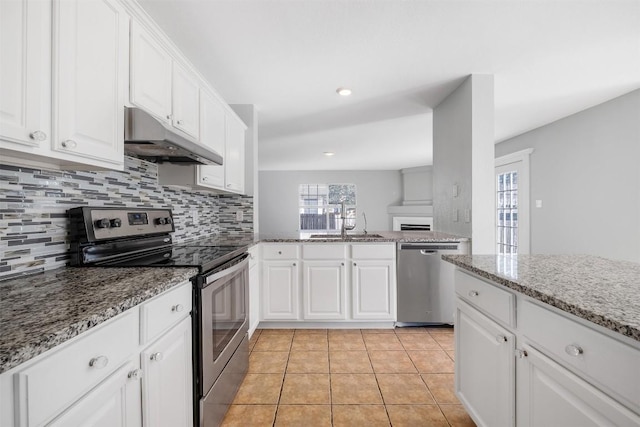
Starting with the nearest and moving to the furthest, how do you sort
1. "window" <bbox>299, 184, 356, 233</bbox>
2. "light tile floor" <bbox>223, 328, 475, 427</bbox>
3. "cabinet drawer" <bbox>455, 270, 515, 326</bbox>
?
"cabinet drawer" <bbox>455, 270, 515, 326</bbox> < "light tile floor" <bbox>223, 328, 475, 427</bbox> < "window" <bbox>299, 184, 356, 233</bbox>

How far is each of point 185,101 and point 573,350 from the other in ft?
7.04

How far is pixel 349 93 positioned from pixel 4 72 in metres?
2.37

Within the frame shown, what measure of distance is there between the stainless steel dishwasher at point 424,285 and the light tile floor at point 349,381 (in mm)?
161

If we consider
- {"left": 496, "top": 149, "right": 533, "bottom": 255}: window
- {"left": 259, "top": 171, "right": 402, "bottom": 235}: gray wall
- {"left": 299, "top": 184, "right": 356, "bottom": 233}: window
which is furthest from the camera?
{"left": 299, "top": 184, "right": 356, "bottom": 233}: window

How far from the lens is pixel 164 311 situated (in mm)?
1057

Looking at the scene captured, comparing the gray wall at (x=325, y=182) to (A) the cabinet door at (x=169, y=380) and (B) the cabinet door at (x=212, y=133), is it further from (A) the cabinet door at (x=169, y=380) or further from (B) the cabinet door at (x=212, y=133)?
(A) the cabinet door at (x=169, y=380)

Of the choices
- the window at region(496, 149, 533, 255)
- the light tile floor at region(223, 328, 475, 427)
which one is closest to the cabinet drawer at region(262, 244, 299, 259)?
the light tile floor at region(223, 328, 475, 427)

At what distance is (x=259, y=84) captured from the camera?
2.55m

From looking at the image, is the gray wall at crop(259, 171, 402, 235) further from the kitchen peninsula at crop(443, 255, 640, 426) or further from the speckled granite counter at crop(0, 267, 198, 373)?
the speckled granite counter at crop(0, 267, 198, 373)

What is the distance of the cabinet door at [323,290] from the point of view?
2.74 m

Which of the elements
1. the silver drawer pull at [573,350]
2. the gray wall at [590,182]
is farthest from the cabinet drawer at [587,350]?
the gray wall at [590,182]

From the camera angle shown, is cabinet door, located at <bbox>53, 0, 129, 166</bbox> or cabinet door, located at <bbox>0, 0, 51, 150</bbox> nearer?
cabinet door, located at <bbox>0, 0, 51, 150</bbox>

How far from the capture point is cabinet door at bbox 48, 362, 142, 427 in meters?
0.68

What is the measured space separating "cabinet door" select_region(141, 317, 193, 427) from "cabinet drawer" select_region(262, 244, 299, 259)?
1507 millimetres
